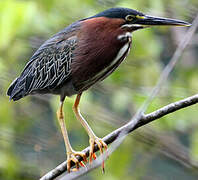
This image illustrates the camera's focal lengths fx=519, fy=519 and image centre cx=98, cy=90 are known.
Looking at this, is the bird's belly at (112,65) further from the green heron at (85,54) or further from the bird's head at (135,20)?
the bird's head at (135,20)

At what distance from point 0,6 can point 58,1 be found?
75 cm

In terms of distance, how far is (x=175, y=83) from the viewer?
5.20 meters

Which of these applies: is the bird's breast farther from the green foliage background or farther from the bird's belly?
the green foliage background

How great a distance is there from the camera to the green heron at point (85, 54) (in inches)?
124

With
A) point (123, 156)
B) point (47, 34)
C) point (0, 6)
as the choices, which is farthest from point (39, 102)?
point (0, 6)

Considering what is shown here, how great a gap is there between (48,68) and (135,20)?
0.78 metres

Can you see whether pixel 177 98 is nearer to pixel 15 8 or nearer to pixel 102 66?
pixel 102 66

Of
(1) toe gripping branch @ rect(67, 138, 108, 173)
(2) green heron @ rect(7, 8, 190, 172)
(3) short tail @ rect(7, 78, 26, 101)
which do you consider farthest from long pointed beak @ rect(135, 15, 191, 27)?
(3) short tail @ rect(7, 78, 26, 101)

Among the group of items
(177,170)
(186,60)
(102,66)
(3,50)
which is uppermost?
(102,66)

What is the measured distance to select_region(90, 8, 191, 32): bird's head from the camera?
3.04 m

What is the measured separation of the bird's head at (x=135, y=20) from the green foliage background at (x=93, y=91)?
81 cm

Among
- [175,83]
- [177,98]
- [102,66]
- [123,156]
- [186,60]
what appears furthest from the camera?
[186,60]

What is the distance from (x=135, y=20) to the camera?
10.2 feet

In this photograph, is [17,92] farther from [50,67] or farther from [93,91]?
[93,91]
